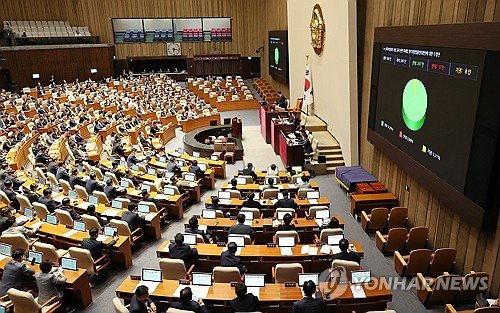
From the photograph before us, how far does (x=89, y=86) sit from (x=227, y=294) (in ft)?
84.3

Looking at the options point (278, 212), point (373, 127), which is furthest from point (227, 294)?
point (373, 127)

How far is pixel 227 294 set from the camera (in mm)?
6250

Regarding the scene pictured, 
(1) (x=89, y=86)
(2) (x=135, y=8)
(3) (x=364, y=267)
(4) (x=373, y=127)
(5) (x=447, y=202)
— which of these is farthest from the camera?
(2) (x=135, y=8)

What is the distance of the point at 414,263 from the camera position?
762cm

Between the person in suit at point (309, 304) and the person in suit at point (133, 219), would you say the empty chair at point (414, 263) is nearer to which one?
the person in suit at point (309, 304)

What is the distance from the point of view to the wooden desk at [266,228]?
885 centimetres

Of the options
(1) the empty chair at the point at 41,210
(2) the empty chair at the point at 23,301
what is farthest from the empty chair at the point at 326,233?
(1) the empty chair at the point at 41,210

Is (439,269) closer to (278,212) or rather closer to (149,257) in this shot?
(278,212)

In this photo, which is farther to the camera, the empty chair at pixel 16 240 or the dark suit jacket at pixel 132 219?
the dark suit jacket at pixel 132 219

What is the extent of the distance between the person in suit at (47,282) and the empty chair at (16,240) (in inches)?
62.8

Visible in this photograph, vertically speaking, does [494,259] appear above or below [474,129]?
below

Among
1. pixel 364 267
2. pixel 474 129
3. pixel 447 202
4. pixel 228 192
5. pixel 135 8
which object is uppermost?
pixel 135 8

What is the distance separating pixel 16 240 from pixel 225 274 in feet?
14.6

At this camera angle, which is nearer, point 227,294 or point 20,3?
point 227,294
